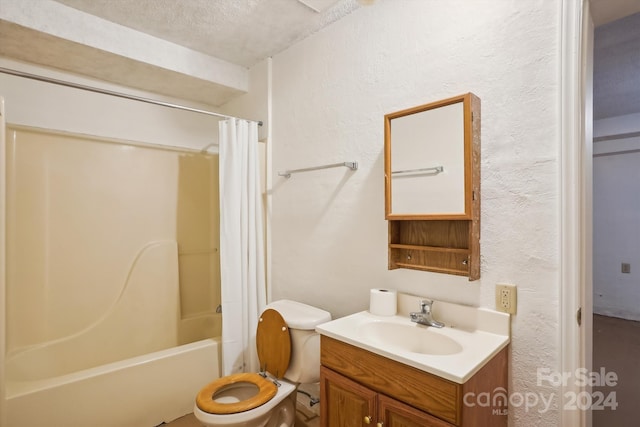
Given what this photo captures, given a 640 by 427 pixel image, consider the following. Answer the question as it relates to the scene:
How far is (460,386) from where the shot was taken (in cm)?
103

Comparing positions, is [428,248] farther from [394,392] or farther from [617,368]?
[617,368]

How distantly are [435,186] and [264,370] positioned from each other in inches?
55.1

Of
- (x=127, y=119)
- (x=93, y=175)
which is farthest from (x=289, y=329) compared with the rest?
(x=127, y=119)

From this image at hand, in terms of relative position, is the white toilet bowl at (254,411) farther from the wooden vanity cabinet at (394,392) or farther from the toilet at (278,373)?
the wooden vanity cabinet at (394,392)

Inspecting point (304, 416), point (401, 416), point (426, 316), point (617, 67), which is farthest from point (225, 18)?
point (617, 67)

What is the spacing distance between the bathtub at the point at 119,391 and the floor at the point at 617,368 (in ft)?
8.05

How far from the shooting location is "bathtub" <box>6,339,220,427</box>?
5.43 feet

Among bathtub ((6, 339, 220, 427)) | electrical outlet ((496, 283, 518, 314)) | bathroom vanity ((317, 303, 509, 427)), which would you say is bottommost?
bathtub ((6, 339, 220, 427))

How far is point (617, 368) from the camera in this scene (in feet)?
8.96

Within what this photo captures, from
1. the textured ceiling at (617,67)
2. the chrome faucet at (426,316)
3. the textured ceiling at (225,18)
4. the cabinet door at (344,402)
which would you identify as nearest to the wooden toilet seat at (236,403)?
the cabinet door at (344,402)

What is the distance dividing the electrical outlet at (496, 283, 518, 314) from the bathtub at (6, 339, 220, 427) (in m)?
1.78

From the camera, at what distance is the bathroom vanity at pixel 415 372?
107 cm

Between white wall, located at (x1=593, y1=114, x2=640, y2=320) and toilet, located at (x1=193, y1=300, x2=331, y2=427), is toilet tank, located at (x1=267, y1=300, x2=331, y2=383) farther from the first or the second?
white wall, located at (x1=593, y1=114, x2=640, y2=320)

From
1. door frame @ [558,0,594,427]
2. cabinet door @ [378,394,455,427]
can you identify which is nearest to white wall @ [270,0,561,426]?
door frame @ [558,0,594,427]
